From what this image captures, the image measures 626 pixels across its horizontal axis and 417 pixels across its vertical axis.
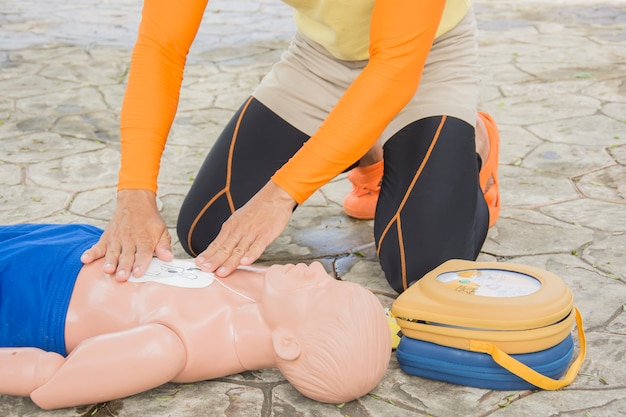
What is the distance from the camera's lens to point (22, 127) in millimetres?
4090

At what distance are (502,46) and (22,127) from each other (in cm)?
335

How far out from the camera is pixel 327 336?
1682 millimetres

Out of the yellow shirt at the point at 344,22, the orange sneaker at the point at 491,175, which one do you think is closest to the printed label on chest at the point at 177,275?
the yellow shirt at the point at 344,22

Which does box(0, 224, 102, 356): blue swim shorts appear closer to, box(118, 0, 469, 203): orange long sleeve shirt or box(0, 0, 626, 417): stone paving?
box(0, 0, 626, 417): stone paving

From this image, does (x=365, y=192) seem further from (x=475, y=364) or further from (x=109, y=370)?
(x=109, y=370)

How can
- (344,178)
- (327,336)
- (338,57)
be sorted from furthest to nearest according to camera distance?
(344,178), (338,57), (327,336)

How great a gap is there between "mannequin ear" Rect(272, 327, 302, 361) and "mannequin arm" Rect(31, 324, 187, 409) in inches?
8.6

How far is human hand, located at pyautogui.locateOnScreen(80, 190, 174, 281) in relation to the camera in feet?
6.29

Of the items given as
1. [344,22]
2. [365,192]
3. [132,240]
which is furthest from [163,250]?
[365,192]

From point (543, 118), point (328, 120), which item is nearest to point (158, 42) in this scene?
point (328, 120)

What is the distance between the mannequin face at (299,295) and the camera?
1.73m

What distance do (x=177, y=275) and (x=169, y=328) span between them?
16cm

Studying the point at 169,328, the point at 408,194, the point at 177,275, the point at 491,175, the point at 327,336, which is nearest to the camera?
the point at 327,336

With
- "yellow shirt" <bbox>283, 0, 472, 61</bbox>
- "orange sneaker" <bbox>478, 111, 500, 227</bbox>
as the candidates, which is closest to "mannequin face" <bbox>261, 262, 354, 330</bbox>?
"yellow shirt" <bbox>283, 0, 472, 61</bbox>
